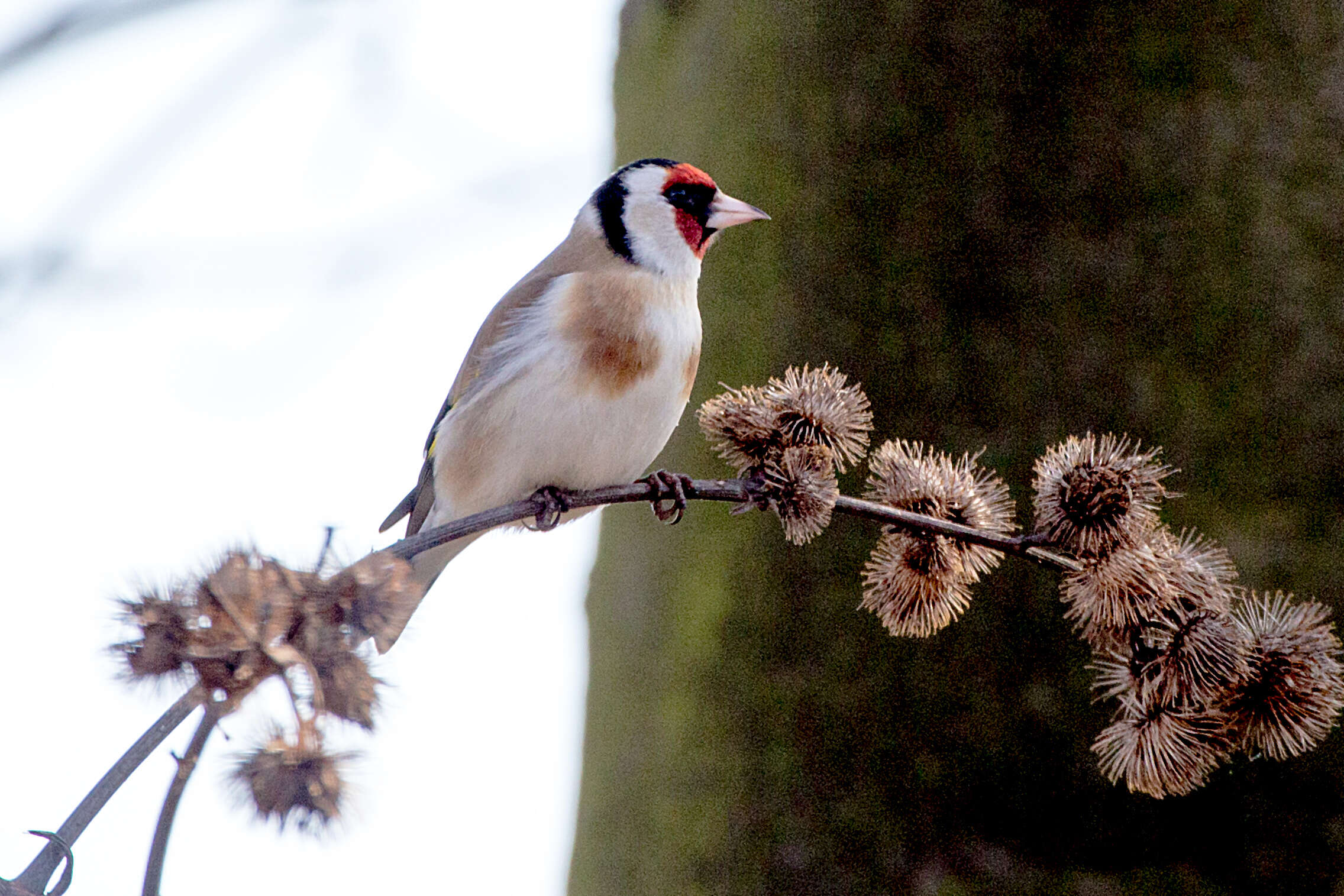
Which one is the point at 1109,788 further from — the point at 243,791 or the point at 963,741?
the point at 243,791

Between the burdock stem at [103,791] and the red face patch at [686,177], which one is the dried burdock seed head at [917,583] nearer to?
the burdock stem at [103,791]

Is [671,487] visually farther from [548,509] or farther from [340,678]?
[340,678]

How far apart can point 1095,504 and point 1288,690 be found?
0.22 m

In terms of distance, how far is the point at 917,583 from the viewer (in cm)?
116

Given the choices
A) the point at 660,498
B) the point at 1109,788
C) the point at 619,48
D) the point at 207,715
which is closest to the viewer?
the point at 207,715

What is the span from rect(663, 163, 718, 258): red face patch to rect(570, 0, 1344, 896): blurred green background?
245 mm

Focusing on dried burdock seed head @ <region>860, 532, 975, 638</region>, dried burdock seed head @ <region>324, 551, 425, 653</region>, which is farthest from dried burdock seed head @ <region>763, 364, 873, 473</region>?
dried burdock seed head @ <region>324, 551, 425, 653</region>

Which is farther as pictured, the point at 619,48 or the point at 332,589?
the point at 619,48

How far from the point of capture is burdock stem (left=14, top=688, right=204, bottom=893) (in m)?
0.62

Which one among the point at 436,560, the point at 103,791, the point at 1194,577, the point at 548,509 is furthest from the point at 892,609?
the point at 436,560

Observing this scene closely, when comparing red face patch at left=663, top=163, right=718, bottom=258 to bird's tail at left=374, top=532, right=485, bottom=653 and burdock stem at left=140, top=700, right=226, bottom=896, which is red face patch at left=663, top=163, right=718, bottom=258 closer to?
bird's tail at left=374, top=532, right=485, bottom=653

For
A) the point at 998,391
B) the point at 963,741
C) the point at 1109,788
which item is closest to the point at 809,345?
the point at 998,391

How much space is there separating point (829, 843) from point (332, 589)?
1.33 metres

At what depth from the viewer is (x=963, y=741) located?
5.81ft
